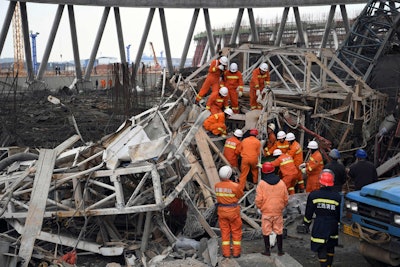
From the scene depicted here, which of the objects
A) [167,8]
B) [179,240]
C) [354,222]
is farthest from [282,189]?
[167,8]

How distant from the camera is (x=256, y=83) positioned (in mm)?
12641

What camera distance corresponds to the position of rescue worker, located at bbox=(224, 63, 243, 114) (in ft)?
40.8

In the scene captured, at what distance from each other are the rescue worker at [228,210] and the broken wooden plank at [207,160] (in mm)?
2330

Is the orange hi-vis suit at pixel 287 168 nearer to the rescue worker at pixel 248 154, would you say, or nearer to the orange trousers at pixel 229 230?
the rescue worker at pixel 248 154

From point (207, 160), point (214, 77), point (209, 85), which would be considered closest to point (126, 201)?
point (207, 160)

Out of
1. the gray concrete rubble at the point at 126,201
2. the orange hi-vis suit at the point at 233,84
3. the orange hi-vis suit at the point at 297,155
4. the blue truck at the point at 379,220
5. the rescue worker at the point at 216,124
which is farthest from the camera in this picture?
the orange hi-vis suit at the point at 233,84

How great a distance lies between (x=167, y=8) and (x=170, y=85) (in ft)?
36.5

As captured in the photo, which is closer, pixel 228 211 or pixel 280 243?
pixel 228 211

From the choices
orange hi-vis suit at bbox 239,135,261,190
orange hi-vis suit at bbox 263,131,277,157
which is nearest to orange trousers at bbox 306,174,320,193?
orange hi-vis suit at bbox 263,131,277,157

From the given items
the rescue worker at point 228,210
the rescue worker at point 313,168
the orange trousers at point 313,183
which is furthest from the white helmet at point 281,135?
the rescue worker at point 228,210

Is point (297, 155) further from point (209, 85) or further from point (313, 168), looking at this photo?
point (209, 85)

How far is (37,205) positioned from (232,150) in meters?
4.38

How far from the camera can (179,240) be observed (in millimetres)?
8133

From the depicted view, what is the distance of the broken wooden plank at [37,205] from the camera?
7.24 meters
